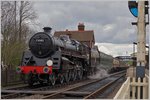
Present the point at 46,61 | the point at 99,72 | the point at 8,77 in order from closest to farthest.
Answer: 1. the point at 46,61
2. the point at 8,77
3. the point at 99,72

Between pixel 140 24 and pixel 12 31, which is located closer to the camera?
pixel 140 24

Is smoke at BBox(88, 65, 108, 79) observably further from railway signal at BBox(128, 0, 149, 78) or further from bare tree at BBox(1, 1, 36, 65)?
railway signal at BBox(128, 0, 149, 78)

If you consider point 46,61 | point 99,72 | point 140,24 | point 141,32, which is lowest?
point 99,72

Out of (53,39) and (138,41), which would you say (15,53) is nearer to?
(53,39)

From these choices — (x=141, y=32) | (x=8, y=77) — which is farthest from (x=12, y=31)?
(x=141, y=32)

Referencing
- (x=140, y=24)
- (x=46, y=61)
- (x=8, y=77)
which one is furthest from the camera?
(x=8, y=77)

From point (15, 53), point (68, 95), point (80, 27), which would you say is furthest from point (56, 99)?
point (80, 27)

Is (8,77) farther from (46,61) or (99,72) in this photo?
(99,72)

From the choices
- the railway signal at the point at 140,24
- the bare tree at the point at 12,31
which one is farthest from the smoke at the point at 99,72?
the railway signal at the point at 140,24

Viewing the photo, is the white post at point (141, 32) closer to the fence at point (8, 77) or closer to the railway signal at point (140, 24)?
the railway signal at point (140, 24)

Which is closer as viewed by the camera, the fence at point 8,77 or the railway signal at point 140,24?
the railway signal at point 140,24

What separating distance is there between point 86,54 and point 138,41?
61.8ft

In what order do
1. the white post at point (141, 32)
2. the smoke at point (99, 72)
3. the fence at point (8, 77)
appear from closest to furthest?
the white post at point (141, 32), the fence at point (8, 77), the smoke at point (99, 72)

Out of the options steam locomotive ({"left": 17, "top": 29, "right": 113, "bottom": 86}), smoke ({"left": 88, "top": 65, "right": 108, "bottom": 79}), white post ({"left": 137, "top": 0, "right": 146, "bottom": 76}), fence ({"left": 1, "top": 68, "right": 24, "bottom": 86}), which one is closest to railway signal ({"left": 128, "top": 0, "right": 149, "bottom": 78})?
white post ({"left": 137, "top": 0, "right": 146, "bottom": 76})
